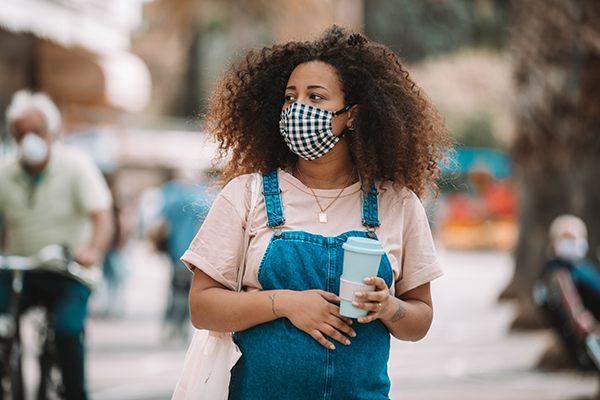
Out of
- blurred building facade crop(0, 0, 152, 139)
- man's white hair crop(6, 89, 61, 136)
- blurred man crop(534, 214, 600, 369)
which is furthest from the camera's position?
blurred building facade crop(0, 0, 152, 139)

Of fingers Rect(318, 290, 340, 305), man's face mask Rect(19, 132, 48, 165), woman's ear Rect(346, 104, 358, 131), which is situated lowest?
fingers Rect(318, 290, 340, 305)

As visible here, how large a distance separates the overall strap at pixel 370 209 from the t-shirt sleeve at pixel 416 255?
120 millimetres

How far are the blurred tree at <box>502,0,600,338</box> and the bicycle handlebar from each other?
525 cm

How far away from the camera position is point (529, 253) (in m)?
9.69

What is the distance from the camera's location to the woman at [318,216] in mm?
2125

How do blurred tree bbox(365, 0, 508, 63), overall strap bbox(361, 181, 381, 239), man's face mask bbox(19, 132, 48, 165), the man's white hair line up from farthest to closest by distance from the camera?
1. blurred tree bbox(365, 0, 508, 63)
2. the man's white hair
3. man's face mask bbox(19, 132, 48, 165)
4. overall strap bbox(361, 181, 381, 239)

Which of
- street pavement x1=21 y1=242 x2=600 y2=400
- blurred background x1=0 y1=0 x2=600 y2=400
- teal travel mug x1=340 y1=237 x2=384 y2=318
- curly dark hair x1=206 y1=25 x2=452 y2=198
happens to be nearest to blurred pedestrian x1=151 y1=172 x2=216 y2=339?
blurred background x1=0 y1=0 x2=600 y2=400

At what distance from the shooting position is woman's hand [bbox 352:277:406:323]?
2020mm

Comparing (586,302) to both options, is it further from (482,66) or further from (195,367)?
(482,66)

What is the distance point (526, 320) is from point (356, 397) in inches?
291

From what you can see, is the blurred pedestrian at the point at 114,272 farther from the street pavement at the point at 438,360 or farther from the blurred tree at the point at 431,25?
the blurred tree at the point at 431,25

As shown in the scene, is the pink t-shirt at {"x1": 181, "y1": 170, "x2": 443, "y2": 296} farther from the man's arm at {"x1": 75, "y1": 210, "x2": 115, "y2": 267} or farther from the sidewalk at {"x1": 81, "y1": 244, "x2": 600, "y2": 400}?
the sidewalk at {"x1": 81, "y1": 244, "x2": 600, "y2": 400}

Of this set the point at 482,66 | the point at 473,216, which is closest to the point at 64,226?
the point at 473,216

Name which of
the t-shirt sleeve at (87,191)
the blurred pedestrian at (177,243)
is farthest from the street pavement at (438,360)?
the t-shirt sleeve at (87,191)
